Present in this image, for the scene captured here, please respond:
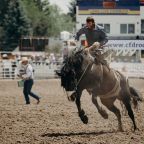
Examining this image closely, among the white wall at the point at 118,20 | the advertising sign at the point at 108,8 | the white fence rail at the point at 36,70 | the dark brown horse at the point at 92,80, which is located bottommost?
the white fence rail at the point at 36,70

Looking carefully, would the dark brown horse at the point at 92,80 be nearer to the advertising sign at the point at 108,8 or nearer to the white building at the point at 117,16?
the white building at the point at 117,16

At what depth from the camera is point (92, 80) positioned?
1095 centimetres

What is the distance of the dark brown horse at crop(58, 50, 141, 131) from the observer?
1075cm

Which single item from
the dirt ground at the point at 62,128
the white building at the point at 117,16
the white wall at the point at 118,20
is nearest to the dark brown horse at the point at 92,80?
the dirt ground at the point at 62,128

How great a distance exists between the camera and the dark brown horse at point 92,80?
10750 mm

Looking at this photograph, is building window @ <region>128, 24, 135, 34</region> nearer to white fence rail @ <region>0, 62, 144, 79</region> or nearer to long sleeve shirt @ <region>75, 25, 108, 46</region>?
white fence rail @ <region>0, 62, 144, 79</region>

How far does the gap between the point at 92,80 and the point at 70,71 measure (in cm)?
50

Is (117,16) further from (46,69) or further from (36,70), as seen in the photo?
(36,70)

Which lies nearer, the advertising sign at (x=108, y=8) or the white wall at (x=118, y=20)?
the advertising sign at (x=108, y=8)

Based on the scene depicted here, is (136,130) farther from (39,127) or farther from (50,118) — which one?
(50,118)

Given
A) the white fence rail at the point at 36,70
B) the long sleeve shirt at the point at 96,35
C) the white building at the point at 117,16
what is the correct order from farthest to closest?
1. the white building at the point at 117,16
2. the white fence rail at the point at 36,70
3. the long sleeve shirt at the point at 96,35

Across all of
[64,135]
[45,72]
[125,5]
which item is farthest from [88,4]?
[64,135]

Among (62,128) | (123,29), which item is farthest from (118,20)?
(62,128)

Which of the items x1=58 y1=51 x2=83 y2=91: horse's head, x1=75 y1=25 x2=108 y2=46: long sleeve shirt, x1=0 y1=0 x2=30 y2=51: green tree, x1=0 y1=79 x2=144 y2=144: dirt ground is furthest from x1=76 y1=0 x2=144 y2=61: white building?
x1=58 y1=51 x2=83 y2=91: horse's head
